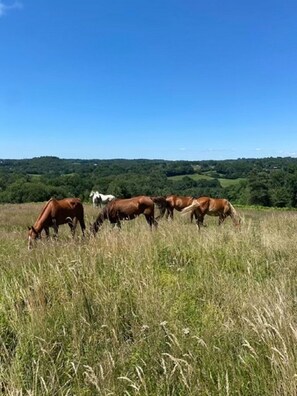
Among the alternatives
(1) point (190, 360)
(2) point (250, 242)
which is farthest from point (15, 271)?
(2) point (250, 242)

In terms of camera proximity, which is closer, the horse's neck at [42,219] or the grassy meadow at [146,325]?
the grassy meadow at [146,325]

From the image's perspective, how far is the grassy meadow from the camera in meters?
2.27

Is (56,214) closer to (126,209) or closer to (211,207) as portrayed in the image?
(126,209)

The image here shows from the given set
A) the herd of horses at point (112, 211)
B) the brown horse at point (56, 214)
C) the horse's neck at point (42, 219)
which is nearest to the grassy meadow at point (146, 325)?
the herd of horses at point (112, 211)

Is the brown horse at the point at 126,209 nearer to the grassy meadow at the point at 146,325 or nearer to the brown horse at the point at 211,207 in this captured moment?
the brown horse at the point at 211,207

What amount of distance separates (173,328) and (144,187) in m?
65.2

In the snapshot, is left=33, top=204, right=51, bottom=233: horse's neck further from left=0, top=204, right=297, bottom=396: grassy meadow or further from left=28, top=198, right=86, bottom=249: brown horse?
left=0, top=204, right=297, bottom=396: grassy meadow

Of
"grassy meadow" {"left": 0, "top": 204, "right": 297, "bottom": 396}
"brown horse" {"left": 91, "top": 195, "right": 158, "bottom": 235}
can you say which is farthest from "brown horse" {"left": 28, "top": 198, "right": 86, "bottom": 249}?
"grassy meadow" {"left": 0, "top": 204, "right": 297, "bottom": 396}

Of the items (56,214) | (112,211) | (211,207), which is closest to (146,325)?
(56,214)

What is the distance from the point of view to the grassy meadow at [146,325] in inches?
89.5

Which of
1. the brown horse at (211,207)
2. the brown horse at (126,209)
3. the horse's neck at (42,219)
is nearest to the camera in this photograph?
the horse's neck at (42,219)

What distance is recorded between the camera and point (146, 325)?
2895 mm

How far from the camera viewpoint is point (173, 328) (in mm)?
2922

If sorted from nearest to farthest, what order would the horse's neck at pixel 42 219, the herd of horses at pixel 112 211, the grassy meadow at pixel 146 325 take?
the grassy meadow at pixel 146 325, the horse's neck at pixel 42 219, the herd of horses at pixel 112 211
